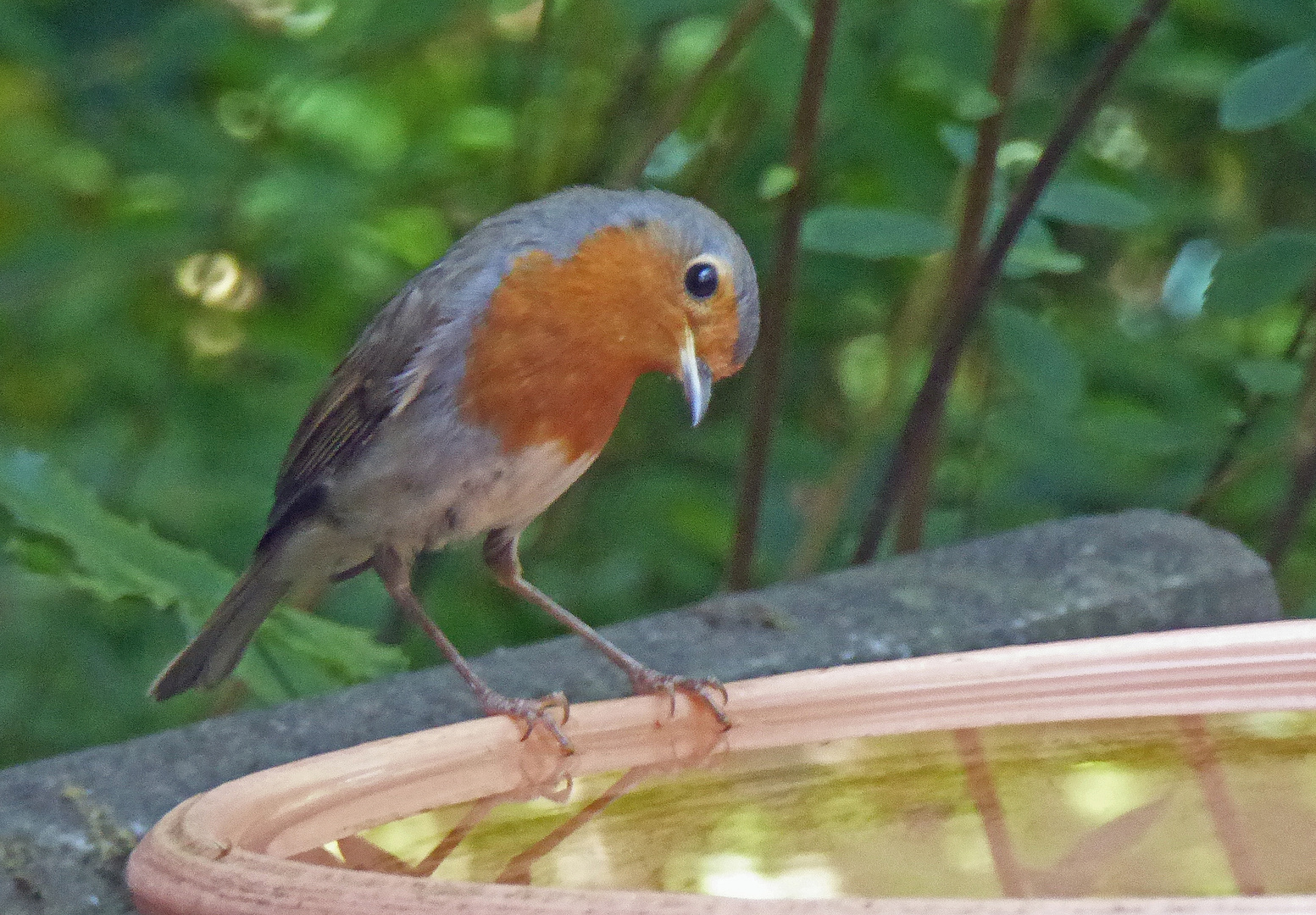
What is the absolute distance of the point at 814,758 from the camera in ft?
4.18

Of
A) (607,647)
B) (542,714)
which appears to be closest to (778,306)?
(607,647)

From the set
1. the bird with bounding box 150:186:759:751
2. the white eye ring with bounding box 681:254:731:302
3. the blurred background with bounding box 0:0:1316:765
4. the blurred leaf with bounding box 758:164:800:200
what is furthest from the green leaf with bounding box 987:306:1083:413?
the white eye ring with bounding box 681:254:731:302

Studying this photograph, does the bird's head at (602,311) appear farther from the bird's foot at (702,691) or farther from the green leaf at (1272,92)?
the green leaf at (1272,92)

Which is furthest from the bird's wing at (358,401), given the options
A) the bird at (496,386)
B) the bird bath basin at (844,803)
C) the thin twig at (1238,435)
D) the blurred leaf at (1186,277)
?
the blurred leaf at (1186,277)

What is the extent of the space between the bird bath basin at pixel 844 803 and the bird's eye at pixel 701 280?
0.46 meters

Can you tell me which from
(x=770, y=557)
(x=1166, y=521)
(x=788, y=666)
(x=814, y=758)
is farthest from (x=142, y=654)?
(x=814, y=758)

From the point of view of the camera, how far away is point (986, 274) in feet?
7.14

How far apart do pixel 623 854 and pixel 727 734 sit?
1.08 ft

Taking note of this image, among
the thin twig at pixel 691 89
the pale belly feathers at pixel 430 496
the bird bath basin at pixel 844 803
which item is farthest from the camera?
the thin twig at pixel 691 89

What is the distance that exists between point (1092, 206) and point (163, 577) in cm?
128

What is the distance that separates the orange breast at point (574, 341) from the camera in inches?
70.4

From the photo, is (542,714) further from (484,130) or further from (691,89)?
(484,130)

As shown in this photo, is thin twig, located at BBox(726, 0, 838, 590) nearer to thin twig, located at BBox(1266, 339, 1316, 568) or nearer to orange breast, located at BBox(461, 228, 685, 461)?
orange breast, located at BBox(461, 228, 685, 461)

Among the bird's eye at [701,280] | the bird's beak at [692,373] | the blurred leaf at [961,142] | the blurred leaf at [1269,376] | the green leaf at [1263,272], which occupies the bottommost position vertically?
the blurred leaf at [1269,376]
